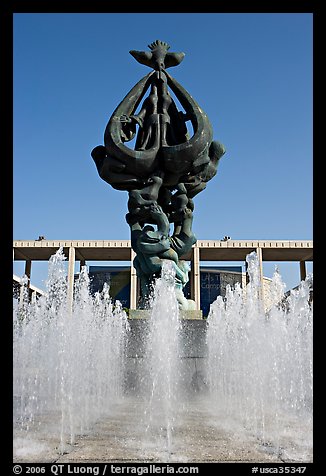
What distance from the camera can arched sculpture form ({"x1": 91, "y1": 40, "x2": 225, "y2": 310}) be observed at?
890cm

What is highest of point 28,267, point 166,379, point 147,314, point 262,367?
point 28,267

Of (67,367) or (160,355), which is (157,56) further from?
(67,367)

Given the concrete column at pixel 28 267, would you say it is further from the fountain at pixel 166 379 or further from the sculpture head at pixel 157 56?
the sculpture head at pixel 157 56

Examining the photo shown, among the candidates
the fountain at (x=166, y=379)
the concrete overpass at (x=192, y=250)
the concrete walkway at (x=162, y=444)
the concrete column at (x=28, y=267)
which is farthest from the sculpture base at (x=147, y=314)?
the concrete column at (x=28, y=267)

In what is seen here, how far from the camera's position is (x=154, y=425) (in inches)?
213

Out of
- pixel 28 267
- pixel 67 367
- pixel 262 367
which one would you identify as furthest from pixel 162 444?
pixel 28 267

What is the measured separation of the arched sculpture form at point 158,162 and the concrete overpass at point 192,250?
22.2m

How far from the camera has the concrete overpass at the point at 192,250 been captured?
32.3m

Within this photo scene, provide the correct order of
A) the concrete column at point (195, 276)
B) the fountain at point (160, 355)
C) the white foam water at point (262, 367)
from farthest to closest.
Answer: the concrete column at point (195, 276) < the white foam water at point (262, 367) < the fountain at point (160, 355)

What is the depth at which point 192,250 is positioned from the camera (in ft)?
109

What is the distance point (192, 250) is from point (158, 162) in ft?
79.3

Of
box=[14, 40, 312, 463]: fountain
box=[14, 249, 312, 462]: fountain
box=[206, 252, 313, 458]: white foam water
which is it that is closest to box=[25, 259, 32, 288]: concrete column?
box=[14, 40, 312, 463]: fountain

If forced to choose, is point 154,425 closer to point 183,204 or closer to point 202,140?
point 183,204
